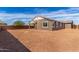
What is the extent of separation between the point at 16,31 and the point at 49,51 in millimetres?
439

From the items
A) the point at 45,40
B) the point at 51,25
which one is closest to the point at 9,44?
the point at 45,40

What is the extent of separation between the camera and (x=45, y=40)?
2.32 m

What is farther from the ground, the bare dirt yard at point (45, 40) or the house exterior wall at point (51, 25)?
the house exterior wall at point (51, 25)

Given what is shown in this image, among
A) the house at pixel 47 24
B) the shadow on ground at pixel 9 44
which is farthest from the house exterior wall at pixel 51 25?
the shadow on ground at pixel 9 44

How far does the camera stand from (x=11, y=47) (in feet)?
7.57

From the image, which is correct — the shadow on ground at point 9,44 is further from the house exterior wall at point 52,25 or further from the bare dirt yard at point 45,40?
the house exterior wall at point 52,25

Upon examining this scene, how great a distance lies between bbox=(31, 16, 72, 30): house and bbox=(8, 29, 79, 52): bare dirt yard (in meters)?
0.05

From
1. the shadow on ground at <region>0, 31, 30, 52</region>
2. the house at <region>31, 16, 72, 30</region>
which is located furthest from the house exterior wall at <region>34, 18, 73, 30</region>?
the shadow on ground at <region>0, 31, 30, 52</region>

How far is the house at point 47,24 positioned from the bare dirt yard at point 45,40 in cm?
5

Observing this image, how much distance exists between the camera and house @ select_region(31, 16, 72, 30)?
2.29 metres

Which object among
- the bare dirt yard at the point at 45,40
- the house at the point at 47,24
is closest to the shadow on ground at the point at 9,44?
the bare dirt yard at the point at 45,40

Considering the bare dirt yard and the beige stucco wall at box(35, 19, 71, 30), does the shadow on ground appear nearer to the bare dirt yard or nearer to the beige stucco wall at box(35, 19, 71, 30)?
the bare dirt yard

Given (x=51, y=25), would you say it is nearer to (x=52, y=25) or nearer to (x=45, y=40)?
(x=52, y=25)

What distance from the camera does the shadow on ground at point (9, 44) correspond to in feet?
7.52
